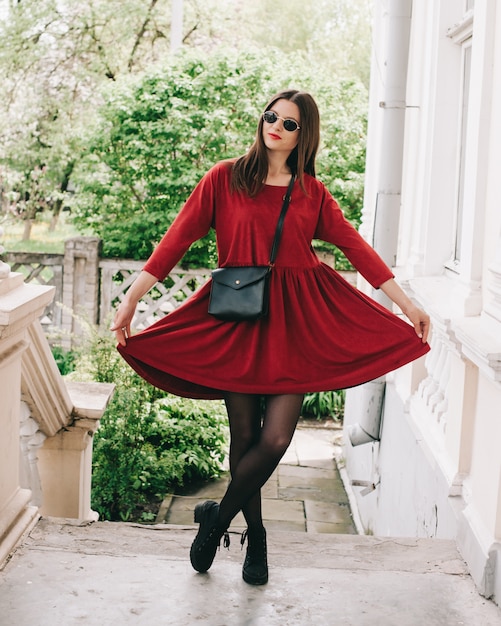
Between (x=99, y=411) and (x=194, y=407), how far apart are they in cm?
321

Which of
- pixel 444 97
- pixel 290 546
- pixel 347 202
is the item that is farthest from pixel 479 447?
pixel 347 202

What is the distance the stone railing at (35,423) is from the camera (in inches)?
125

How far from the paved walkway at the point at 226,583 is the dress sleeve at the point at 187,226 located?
1020 mm

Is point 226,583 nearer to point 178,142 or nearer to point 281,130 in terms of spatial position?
point 281,130

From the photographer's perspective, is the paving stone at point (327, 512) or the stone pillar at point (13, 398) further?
the paving stone at point (327, 512)

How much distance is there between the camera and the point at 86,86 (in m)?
16.3

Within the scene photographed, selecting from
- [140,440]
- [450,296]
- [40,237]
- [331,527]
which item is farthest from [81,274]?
[40,237]

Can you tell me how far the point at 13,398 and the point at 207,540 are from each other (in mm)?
907

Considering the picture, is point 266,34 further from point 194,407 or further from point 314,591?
point 314,591

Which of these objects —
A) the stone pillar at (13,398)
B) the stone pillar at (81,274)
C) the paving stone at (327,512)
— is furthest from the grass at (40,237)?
the stone pillar at (13,398)

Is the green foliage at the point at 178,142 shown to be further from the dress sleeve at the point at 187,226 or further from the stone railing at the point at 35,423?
the dress sleeve at the point at 187,226

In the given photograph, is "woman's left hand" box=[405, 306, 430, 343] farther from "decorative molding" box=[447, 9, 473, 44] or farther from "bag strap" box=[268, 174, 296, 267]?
"decorative molding" box=[447, 9, 473, 44]

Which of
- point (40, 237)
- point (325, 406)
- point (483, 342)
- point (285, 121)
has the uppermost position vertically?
point (285, 121)

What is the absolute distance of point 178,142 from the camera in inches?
385
